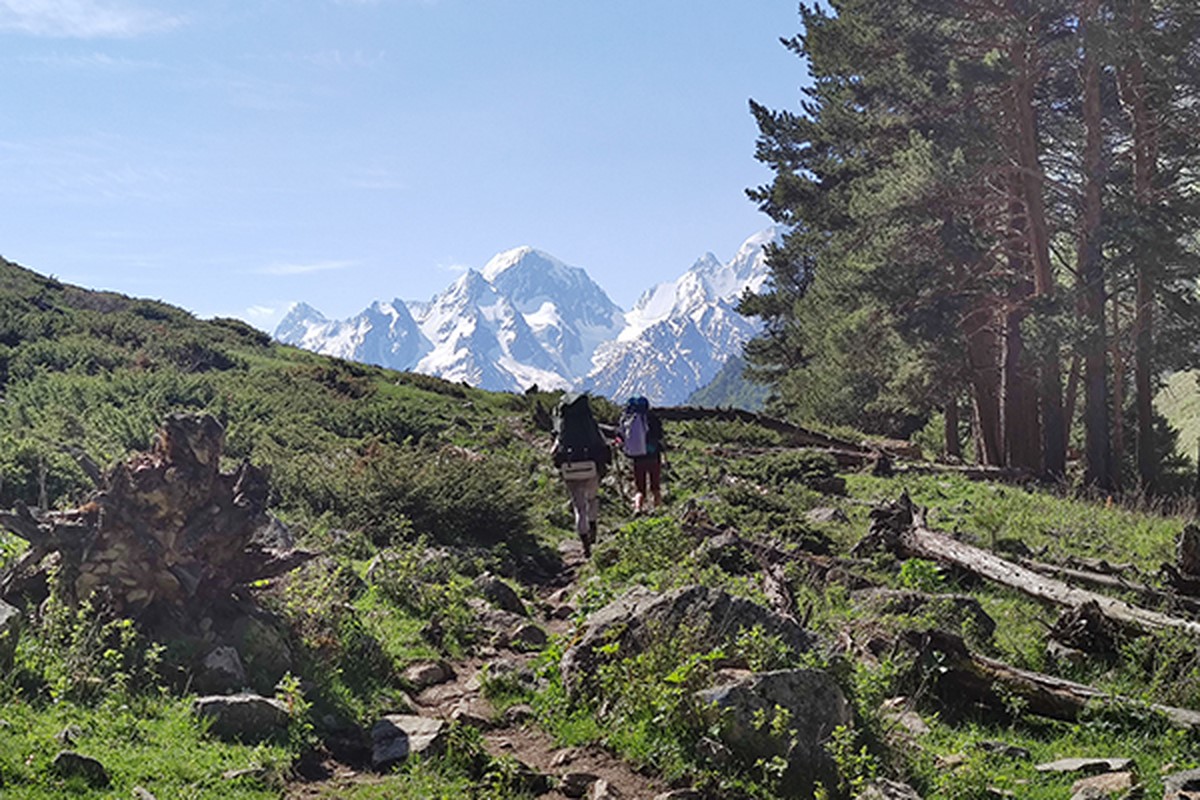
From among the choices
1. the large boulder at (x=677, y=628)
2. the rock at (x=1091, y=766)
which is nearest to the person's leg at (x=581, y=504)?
the large boulder at (x=677, y=628)

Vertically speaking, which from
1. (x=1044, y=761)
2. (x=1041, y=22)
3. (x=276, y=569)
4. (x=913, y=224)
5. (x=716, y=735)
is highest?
(x=1041, y=22)

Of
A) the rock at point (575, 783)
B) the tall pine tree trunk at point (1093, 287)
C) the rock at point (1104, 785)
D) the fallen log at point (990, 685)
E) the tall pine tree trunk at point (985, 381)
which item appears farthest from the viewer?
the tall pine tree trunk at point (985, 381)

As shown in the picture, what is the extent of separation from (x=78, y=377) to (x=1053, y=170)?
25.9 m

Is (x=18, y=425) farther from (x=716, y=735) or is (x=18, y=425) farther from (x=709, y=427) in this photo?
(x=709, y=427)

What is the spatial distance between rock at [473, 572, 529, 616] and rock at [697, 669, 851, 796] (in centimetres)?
423

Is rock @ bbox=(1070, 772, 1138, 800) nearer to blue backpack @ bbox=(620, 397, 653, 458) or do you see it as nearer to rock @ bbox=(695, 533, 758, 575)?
rock @ bbox=(695, 533, 758, 575)

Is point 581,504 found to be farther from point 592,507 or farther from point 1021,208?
point 1021,208

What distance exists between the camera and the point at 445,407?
30.5 metres

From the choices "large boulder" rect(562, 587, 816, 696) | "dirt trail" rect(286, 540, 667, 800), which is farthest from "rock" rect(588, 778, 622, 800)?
"large boulder" rect(562, 587, 816, 696)

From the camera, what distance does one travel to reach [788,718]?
6066 millimetres

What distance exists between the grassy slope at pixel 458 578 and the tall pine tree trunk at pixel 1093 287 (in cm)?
456

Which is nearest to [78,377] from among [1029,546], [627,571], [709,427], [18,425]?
[18,425]

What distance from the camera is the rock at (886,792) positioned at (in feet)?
17.4

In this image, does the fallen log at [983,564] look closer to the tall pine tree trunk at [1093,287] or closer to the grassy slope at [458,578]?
the grassy slope at [458,578]
